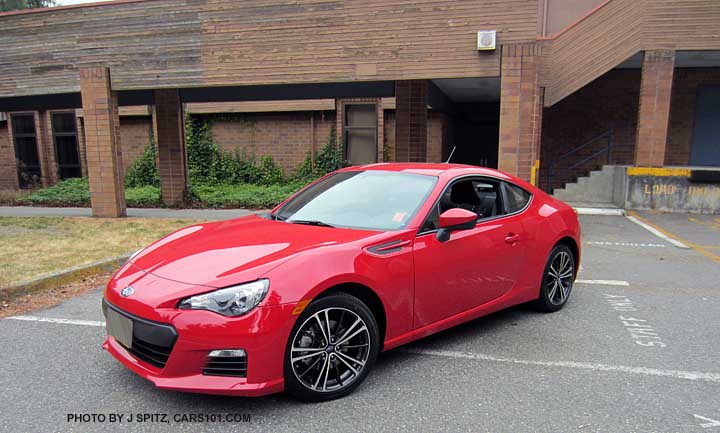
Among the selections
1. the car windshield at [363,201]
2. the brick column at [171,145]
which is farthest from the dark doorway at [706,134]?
the brick column at [171,145]

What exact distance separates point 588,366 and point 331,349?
196cm

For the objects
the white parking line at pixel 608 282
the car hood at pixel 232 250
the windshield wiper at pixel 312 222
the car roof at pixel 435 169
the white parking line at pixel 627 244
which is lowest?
the white parking line at pixel 627 244

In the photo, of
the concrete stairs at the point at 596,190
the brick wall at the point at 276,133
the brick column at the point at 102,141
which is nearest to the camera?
the brick column at the point at 102,141

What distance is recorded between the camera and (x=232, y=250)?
3191 millimetres

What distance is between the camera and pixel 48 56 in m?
11.1

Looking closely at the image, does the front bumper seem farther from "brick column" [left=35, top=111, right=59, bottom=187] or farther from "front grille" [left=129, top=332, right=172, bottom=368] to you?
"brick column" [left=35, top=111, right=59, bottom=187]

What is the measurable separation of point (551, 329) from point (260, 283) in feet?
9.20

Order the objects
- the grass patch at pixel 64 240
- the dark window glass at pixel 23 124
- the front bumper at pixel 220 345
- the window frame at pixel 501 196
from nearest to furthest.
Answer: the front bumper at pixel 220 345, the window frame at pixel 501 196, the grass patch at pixel 64 240, the dark window glass at pixel 23 124

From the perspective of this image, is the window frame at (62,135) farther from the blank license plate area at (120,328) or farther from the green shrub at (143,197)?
the blank license plate area at (120,328)

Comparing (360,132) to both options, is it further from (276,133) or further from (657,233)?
(657,233)

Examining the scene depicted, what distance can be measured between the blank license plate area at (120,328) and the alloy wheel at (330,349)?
98cm

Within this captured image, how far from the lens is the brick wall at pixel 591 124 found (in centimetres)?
1595

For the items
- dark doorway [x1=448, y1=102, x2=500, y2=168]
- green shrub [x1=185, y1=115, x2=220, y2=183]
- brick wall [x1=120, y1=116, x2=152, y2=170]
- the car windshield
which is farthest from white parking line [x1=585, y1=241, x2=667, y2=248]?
brick wall [x1=120, y1=116, x2=152, y2=170]

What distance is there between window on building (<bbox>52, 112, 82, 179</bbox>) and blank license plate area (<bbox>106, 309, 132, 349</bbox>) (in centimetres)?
1918
